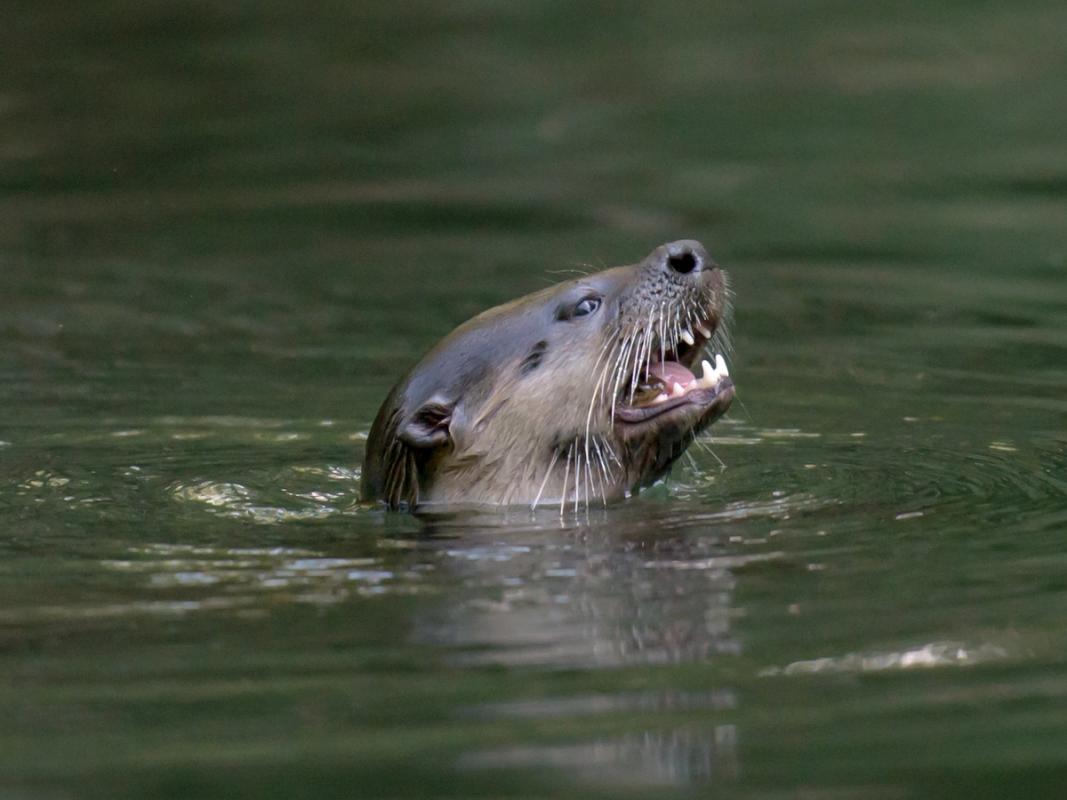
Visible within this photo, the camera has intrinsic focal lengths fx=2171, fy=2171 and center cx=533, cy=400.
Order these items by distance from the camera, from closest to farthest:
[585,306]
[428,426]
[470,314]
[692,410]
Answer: [692,410], [428,426], [585,306], [470,314]

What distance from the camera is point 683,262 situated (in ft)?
20.2

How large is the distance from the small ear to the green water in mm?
241

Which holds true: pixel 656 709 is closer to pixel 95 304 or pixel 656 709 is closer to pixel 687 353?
pixel 687 353

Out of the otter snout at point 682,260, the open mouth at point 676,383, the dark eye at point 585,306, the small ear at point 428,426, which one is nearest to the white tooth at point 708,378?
the open mouth at point 676,383

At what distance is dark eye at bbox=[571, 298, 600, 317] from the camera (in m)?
6.33

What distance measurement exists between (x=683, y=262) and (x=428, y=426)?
86 centimetres

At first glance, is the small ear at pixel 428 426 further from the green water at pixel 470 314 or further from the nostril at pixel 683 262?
the nostril at pixel 683 262

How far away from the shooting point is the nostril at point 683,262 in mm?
6164

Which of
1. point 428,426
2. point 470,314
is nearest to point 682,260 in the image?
point 428,426

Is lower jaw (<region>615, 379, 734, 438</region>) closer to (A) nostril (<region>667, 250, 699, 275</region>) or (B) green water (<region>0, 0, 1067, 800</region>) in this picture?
(B) green water (<region>0, 0, 1067, 800</region>)

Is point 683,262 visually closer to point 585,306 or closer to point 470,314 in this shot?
point 585,306

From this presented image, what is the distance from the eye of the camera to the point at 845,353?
28.1 feet

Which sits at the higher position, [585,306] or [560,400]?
[585,306]

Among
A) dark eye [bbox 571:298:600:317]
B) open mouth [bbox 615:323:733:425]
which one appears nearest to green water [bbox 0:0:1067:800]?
open mouth [bbox 615:323:733:425]
